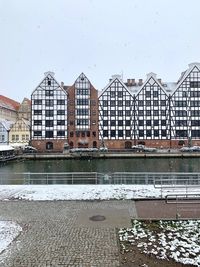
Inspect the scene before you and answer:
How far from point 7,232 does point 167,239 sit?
192 inches

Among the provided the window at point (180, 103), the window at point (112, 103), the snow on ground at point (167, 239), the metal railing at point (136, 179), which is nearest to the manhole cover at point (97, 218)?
the snow on ground at point (167, 239)

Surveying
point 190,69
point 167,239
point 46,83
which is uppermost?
point 190,69

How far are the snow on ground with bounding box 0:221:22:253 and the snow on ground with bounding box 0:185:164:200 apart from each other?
16.1 ft

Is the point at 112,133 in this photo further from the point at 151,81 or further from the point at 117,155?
the point at 151,81

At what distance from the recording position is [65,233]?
1039 centimetres

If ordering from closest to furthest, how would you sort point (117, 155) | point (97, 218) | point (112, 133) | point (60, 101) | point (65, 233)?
point (65, 233)
point (97, 218)
point (117, 155)
point (60, 101)
point (112, 133)

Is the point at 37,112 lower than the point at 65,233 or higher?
higher

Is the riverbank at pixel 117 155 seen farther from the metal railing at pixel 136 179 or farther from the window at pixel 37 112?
the metal railing at pixel 136 179

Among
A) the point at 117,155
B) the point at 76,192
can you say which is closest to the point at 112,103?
the point at 117,155

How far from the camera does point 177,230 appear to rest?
416 inches

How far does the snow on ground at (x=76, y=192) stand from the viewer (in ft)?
54.2

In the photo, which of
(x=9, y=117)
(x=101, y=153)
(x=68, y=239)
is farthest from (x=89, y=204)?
(x=9, y=117)

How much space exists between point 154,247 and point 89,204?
6073 mm

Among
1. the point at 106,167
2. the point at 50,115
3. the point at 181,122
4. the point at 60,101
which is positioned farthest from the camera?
the point at 60,101
